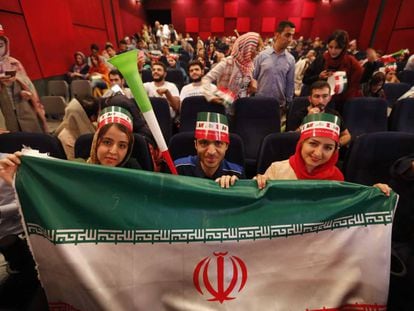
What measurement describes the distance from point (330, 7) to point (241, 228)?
55.8 ft

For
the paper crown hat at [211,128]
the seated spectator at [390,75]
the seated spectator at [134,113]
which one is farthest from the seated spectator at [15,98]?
the seated spectator at [390,75]

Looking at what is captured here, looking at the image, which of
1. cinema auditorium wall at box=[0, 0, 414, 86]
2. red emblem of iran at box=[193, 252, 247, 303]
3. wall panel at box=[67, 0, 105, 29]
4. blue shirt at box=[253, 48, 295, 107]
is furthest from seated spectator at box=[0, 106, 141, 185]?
wall panel at box=[67, 0, 105, 29]

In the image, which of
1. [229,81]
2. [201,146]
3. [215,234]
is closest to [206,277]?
[215,234]

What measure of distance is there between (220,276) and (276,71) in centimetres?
261

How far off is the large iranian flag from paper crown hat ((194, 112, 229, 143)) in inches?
21.1

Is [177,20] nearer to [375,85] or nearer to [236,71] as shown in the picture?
[375,85]

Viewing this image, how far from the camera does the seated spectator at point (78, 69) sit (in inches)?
239

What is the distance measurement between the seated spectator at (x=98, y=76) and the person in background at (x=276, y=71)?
2880 millimetres

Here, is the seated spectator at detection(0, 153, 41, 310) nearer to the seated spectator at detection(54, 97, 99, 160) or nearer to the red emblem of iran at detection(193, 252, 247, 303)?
the red emblem of iran at detection(193, 252, 247, 303)

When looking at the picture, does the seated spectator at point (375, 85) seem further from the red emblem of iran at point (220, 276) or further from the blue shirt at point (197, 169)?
the red emblem of iran at point (220, 276)

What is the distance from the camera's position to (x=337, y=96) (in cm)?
312

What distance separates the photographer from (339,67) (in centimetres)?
287

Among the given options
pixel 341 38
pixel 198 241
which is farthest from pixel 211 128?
pixel 341 38

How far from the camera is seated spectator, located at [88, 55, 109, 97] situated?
469 centimetres
